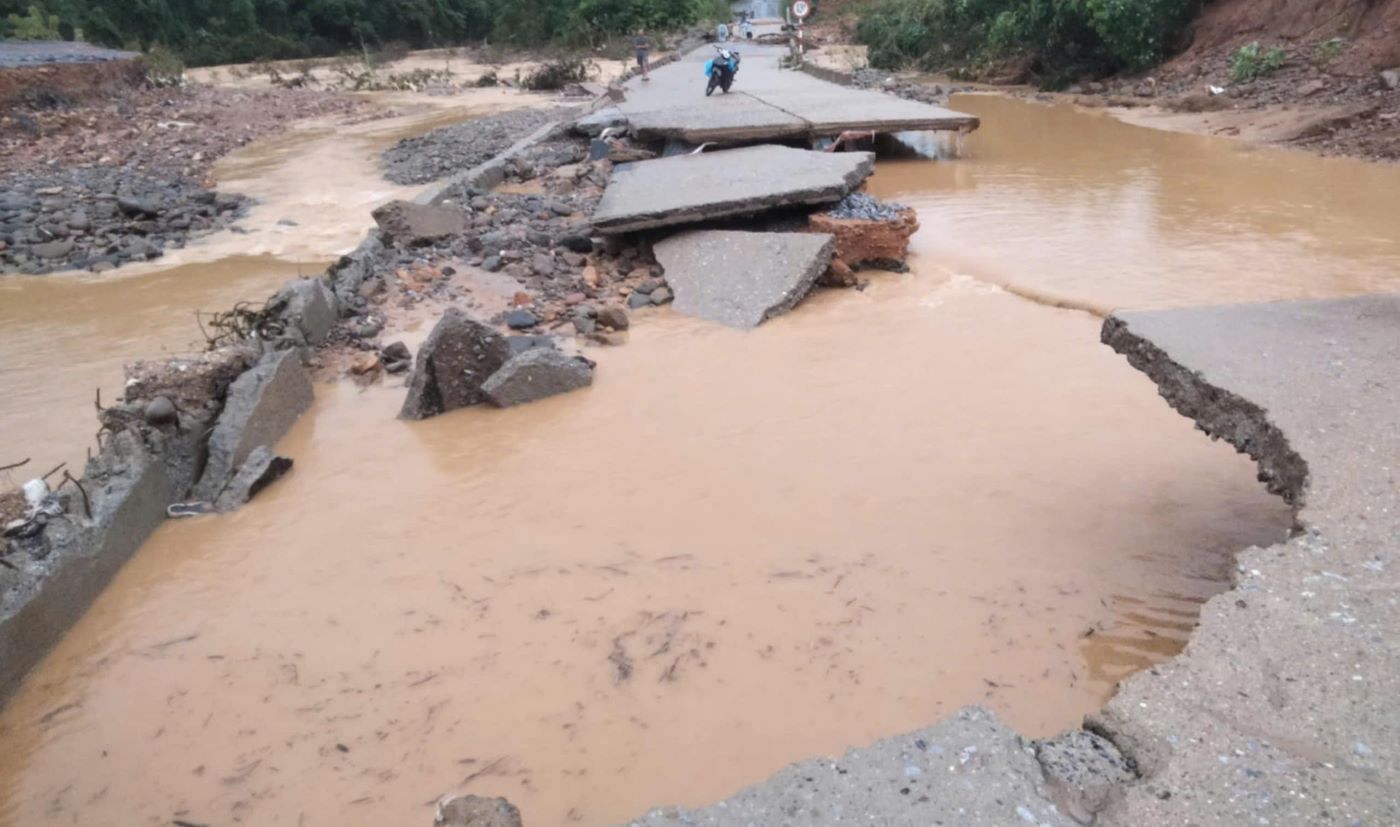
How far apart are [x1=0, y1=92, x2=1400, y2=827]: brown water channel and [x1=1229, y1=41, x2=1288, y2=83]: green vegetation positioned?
10.9 meters

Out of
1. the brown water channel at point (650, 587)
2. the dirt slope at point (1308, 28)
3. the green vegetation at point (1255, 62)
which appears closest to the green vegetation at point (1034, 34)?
the dirt slope at point (1308, 28)

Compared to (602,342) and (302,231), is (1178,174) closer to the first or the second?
(602,342)

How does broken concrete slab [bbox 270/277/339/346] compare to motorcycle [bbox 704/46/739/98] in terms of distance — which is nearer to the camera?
broken concrete slab [bbox 270/277/339/346]

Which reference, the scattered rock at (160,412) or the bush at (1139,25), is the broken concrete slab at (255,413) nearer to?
the scattered rock at (160,412)

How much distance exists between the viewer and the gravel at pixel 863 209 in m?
6.98

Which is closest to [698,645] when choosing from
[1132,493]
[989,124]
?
[1132,493]

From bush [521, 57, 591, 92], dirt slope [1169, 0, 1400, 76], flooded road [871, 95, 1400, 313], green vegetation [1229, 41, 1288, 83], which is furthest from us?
bush [521, 57, 591, 92]

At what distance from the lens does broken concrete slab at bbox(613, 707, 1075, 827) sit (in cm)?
180

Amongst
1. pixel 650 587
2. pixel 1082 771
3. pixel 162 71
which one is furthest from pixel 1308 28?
pixel 162 71

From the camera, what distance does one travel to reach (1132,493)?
3789 mm

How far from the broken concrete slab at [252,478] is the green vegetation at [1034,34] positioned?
15972mm

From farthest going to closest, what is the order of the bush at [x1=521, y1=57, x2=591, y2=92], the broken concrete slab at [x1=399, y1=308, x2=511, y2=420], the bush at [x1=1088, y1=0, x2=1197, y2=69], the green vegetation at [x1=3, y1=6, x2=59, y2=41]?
1. the green vegetation at [x1=3, y1=6, x2=59, y2=41]
2. the bush at [x1=521, y1=57, x2=591, y2=92]
3. the bush at [x1=1088, y1=0, x2=1197, y2=69]
4. the broken concrete slab at [x1=399, y1=308, x2=511, y2=420]

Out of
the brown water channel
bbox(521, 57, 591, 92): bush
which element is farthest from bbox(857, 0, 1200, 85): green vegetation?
the brown water channel

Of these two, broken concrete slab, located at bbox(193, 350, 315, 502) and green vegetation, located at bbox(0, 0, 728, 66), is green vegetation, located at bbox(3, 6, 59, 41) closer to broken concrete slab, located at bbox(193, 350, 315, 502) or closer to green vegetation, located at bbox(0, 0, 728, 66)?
green vegetation, located at bbox(0, 0, 728, 66)
